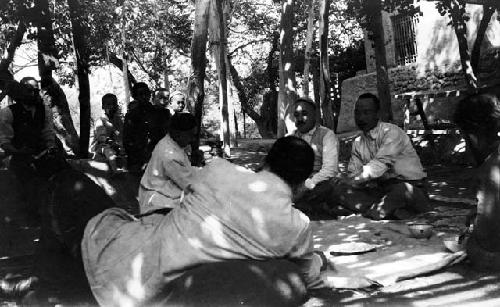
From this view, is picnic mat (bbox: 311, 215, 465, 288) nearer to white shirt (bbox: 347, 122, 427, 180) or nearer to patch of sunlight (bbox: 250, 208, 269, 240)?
white shirt (bbox: 347, 122, 427, 180)

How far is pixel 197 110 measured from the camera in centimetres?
672

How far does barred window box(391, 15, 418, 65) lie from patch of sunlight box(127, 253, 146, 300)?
14877 mm

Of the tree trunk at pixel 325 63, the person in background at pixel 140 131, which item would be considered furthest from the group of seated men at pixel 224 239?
the tree trunk at pixel 325 63

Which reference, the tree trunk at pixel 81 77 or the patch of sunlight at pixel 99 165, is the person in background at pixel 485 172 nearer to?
the patch of sunlight at pixel 99 165

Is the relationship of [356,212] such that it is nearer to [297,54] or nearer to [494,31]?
[494,31]

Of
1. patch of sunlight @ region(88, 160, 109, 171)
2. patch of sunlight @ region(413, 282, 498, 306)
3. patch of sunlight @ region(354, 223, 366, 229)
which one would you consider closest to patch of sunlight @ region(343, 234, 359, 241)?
patch of sunlight @ region(354, 223, 366, 229)

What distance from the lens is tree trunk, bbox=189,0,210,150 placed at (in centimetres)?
656

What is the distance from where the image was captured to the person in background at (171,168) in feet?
15.1

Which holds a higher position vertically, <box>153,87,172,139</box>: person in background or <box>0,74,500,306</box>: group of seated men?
<box>153,87,172,139</box>: person in background

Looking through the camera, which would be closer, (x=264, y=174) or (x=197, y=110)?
(x=264, y=174)

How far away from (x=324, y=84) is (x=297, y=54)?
1036 centimetres


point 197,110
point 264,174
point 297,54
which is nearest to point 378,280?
point 264,174

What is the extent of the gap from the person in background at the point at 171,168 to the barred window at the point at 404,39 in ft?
42.7

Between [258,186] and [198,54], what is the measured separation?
13.7 feet
